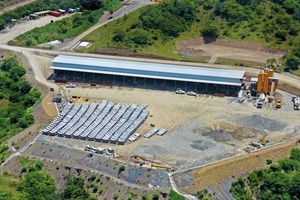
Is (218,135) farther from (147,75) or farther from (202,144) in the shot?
(147,75)

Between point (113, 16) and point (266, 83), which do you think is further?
point (113, 16)

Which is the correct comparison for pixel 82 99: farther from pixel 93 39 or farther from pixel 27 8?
pixel 27 8

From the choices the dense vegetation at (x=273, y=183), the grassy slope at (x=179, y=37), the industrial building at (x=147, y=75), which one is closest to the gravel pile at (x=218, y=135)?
the dense vegetation at (x=273, y=183)

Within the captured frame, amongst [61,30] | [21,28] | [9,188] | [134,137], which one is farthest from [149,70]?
[21,28]

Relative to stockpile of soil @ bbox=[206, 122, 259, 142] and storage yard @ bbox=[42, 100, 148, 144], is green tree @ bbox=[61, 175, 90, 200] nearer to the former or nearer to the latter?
storage yard @ bbox=[42, 100, 148, 144]

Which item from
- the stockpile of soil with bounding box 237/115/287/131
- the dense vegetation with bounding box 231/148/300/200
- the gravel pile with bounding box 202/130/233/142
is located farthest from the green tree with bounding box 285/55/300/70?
the dense vegetation with bounding box 231/148/300/200

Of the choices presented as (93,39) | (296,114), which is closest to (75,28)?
(93,39)
